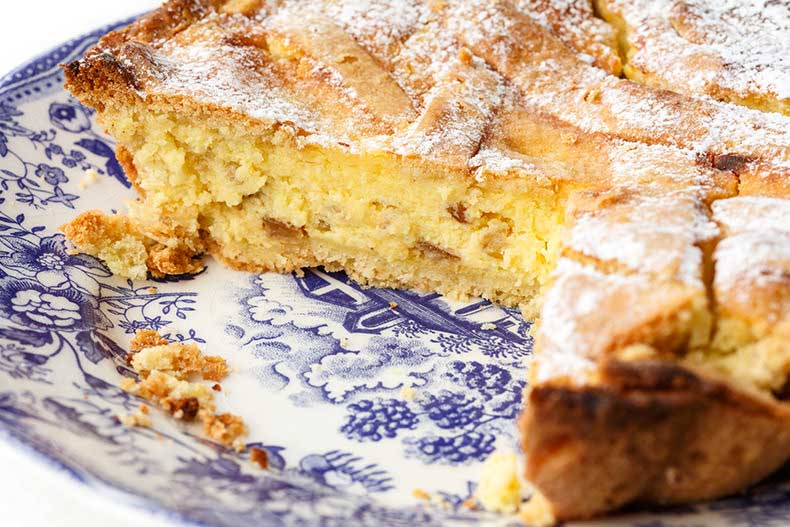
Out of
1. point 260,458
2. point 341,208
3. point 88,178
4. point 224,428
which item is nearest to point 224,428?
point 224,428

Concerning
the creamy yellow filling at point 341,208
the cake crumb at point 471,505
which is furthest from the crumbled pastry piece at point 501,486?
the creamy yellow filling at point 341,208

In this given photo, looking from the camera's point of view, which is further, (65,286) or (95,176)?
(95,176)

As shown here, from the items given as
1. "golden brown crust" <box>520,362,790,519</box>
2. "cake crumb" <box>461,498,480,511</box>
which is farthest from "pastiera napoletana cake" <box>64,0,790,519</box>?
"cake crumb" <box>461,498,480,511</box>

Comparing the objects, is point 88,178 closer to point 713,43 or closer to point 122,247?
point 122,247

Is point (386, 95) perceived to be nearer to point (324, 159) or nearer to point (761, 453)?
point (324, 159)

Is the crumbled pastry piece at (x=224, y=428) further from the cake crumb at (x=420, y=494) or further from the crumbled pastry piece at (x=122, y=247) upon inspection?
the crumbled pastry piece at (x=122, y=247)

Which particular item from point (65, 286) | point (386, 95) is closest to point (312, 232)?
point (386, 95)
